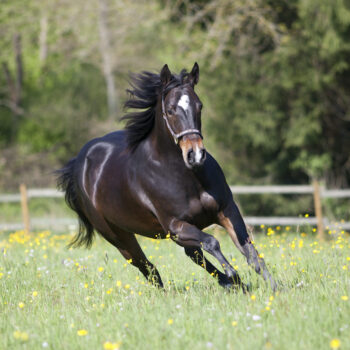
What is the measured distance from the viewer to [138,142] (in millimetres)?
5680

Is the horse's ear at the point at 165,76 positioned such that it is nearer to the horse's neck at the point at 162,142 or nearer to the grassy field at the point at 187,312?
the horse's neck at the point at 162,142

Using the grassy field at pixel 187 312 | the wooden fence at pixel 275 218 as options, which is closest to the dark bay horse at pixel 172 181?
the grassy field at pixel 187 312

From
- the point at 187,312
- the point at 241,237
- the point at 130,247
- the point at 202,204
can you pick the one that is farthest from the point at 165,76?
the point at 130,247

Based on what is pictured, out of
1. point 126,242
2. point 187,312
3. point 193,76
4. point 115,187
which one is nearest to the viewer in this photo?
point 187,312

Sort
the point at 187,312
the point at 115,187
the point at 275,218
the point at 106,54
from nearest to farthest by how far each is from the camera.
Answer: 1. the point at 187,312
2. the point at 115,187
3. the point at 275,218
4. the point at 106,54

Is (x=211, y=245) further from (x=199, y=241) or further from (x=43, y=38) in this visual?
(x=43, y=38)

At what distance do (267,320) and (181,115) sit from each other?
72.2 inches

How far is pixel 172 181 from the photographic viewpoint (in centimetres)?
505

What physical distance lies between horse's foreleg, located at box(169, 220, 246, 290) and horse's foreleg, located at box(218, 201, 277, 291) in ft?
0.66

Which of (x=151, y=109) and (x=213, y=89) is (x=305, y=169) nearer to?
(x=213, y=89)

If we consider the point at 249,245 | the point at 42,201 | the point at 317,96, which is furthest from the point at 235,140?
the point at 249,245

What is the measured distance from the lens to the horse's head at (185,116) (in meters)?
4.57

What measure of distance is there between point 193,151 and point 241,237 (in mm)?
868

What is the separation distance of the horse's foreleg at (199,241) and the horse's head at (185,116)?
0.60 m
